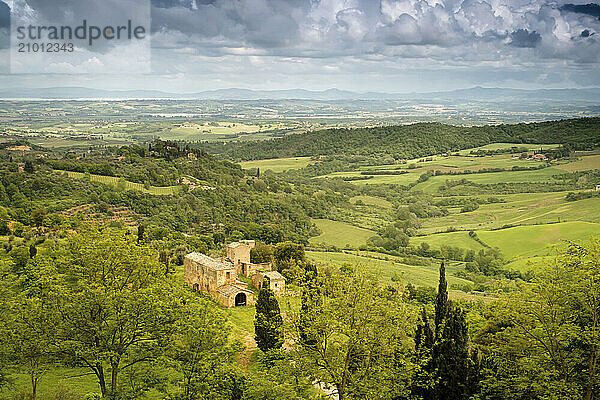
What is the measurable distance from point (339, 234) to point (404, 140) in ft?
295

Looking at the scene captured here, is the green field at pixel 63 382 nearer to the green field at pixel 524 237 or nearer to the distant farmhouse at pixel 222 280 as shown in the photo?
the distant farmhouse at pixel 222 280

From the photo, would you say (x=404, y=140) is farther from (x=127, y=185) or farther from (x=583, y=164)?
(x=127, y=185)

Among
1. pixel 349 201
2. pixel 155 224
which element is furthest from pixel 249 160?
pixel 155 224

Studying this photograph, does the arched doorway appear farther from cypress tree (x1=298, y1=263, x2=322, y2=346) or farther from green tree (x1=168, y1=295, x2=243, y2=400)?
cypress tree (x1=298, y1=263, x2=322, y2=346)

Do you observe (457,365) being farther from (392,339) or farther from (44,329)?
(44,329)

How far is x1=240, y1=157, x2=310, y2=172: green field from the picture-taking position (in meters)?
153

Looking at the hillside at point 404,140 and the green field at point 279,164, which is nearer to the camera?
the green field at point 279,164

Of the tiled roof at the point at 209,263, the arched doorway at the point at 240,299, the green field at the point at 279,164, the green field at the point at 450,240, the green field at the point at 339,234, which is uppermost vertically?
the tiled roof at the point at 209,263

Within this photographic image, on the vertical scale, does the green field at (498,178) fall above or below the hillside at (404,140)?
below

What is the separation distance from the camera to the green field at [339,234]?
272ft

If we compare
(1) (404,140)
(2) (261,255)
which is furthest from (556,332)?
(1) (404,140)

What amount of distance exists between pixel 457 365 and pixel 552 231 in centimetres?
6199

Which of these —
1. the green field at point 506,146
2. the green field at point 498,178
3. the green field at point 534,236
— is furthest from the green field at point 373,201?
the green field at point 506,146

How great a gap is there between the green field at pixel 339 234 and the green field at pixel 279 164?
190ft
